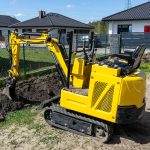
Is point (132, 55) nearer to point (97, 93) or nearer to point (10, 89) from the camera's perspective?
point (97, 93)

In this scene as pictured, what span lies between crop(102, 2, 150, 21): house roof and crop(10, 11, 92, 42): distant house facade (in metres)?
10.7

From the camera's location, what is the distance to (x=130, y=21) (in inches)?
1491

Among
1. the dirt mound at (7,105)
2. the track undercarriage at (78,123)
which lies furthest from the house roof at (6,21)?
the track undercarriage at (78,123)

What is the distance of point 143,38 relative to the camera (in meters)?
29.1

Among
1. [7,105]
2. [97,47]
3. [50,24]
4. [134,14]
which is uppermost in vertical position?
[134,14]

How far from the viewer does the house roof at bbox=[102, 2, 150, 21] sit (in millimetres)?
37406

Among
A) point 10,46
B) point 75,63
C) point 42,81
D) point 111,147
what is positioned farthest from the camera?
point 42,81

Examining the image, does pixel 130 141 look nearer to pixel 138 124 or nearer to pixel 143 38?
pixel 138 124

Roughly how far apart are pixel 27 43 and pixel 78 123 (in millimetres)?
2441

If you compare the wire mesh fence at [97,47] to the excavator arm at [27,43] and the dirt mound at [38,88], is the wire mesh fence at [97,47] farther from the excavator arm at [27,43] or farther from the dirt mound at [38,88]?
the excavator arm at [27,43]

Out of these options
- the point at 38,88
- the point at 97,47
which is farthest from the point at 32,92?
the point at 97,47

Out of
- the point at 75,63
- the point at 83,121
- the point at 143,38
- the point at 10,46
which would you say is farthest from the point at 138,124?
the point at 143,38

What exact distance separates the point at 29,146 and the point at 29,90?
4108 millimetres

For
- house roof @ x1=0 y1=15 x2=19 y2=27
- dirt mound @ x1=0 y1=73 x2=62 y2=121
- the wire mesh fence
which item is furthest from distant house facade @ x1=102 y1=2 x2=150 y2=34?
dirt mound @ x1=0 y1=73 x2=62 y2=121
